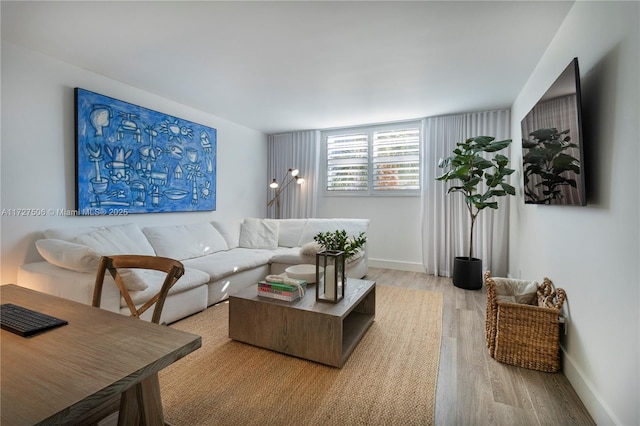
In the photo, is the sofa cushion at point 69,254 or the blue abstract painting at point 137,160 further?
the blue abstract painting at point 137,160

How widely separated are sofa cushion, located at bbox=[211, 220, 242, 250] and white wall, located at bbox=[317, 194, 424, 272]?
6.12ft

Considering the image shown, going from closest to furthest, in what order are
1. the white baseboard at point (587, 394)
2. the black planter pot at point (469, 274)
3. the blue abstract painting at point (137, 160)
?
1. the white baseboard at point (587, 394)
2. the blue abstract painting at point (137, 160)
3. the black planter pot at point (469, 274)

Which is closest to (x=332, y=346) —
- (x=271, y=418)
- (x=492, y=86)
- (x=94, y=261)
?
(x=271, y=418)

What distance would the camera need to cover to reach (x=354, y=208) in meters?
5.14

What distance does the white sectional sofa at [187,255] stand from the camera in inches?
89.4

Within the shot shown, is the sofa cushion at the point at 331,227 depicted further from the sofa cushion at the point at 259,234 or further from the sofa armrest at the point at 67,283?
the sofa armrest at the point at 67,283

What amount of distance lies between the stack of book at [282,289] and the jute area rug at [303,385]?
0.39 metres

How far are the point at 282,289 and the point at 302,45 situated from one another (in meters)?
1.94

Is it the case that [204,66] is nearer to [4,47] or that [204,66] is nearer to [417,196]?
[4,47]

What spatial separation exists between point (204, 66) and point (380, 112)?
7.86 feet

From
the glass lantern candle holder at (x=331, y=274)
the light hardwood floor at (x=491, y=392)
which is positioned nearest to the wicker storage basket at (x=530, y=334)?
the light hardwood floor at (x=491, y=392)

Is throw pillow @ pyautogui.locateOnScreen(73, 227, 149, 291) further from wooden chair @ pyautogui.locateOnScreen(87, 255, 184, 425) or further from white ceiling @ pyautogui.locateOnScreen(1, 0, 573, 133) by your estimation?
white ceiling @ pyautogui.locateOnScreen(1, 0, 573, 133)

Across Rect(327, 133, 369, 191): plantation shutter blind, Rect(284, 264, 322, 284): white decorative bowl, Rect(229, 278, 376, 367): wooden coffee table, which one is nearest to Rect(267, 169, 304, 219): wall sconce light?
Rect(327, 133, 369, 191): plantation shutter blind

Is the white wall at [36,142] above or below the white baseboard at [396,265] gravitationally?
above
